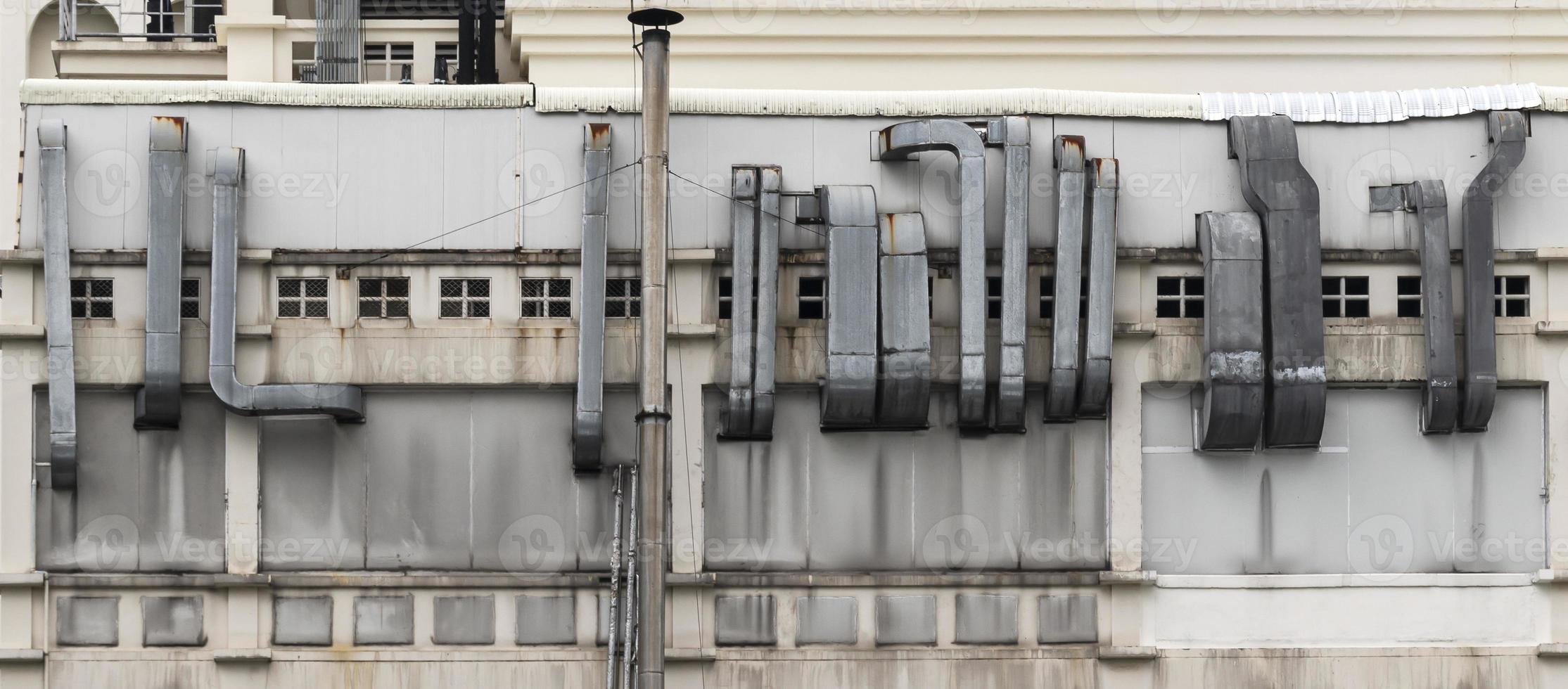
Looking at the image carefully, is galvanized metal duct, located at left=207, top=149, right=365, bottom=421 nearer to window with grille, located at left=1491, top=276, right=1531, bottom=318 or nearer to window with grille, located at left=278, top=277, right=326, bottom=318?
window with grille, located at left=278, top=277, right=326, bottom=318

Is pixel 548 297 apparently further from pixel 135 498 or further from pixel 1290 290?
pixel 1290 290

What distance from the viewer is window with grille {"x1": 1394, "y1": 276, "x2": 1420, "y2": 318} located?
113 ft

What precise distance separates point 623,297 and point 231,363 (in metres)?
5.96

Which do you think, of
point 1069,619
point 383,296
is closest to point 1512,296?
point 1069,619

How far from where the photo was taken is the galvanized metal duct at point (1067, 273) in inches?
1318

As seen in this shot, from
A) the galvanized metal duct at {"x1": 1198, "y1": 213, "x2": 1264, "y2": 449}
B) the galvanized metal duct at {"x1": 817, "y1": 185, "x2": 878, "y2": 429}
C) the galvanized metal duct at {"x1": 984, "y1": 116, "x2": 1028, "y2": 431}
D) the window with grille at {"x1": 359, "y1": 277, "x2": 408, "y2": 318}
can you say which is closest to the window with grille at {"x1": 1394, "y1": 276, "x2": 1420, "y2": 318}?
the galvanized metal duct at {"x1": 1198, "y1": 213, "x2": 1264, "y2": 449}

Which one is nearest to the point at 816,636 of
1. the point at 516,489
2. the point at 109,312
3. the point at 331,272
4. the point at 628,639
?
the point at 628,639

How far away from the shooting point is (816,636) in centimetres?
3372

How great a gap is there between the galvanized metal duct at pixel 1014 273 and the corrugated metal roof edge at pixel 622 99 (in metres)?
0.93

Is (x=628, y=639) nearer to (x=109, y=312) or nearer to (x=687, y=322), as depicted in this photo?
(x=687, y=322)

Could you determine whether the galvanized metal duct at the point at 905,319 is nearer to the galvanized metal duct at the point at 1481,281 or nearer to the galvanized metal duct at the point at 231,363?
the galvanized metal duct at the point at 231,363

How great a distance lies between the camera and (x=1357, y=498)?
34438 mm

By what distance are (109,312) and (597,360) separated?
749cm

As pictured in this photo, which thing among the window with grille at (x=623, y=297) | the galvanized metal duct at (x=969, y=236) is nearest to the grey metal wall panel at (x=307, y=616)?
the window with grille at (x=623, y=297)
